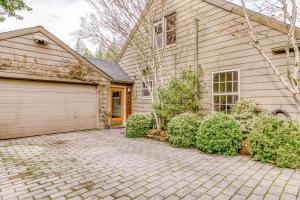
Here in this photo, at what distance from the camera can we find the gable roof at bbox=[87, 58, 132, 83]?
38.1 ft

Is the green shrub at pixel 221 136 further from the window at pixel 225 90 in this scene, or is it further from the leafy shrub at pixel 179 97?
the leafy shrub at pixel 179 97

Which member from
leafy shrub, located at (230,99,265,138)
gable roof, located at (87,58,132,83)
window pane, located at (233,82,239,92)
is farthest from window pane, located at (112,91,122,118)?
leafy shrub, located at (230,99,265,138)

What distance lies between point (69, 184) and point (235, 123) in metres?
4.41

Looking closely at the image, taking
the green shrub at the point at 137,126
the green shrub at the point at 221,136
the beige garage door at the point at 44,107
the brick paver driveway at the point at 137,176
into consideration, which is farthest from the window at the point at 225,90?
the beige garage door at the point at 44,107

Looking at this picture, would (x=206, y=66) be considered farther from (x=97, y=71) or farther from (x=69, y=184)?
(x=69, y=184)

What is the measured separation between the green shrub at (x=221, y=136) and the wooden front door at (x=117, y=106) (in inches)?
269

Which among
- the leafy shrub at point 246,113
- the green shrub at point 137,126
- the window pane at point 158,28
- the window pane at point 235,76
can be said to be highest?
the window pane at point 158,28

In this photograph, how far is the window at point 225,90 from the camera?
716 centimetres

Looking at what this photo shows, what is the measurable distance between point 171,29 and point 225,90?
4.35m

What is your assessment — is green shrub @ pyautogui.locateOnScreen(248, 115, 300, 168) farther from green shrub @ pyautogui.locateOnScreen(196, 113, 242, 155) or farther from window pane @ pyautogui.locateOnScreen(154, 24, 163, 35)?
window pane @ pyautogui.locateOnScreen(154, 24, 163, 35)

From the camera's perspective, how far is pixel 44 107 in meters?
8.31

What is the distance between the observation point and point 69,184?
11.1ft

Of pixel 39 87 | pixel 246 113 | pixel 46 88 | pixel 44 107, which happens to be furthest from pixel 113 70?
pixel 246 113

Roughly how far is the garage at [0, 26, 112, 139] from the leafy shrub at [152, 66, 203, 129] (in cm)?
368
